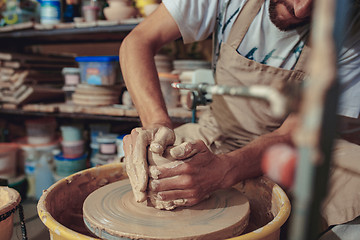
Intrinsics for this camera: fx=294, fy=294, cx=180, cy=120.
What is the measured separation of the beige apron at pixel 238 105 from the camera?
1.23 m

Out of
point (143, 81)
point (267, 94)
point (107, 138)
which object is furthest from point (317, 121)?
point (107, 138)

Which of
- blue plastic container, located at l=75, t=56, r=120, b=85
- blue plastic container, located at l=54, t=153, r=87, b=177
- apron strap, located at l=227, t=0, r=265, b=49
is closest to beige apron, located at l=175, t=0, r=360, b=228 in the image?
apron strap, located at l=227, t=0, r=265, b=49

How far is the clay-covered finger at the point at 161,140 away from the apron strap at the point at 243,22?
1.92ft

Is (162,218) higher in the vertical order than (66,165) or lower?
higher

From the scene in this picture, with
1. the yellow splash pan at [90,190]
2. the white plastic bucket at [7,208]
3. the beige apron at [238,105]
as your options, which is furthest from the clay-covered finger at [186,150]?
the white plastic bucket at [7,208]

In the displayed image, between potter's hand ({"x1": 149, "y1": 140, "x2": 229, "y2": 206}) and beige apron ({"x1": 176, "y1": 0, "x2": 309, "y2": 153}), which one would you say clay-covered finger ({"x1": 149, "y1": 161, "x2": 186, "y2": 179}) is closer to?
potter's hand ({"x1": 149, "y1": 140, "x2": 229, "y2": 206})

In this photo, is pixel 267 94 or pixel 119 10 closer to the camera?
pixel 267 94

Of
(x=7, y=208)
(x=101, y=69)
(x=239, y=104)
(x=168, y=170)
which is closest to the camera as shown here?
(x=168, y=170)

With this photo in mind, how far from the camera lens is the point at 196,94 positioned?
776mm

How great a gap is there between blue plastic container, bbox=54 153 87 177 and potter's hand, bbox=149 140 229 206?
178 centimetres

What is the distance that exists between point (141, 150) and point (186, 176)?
0.49 ft

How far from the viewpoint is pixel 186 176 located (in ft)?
2.74

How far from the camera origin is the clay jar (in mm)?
2068

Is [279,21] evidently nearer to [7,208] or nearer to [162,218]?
[162,218]
